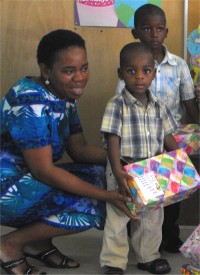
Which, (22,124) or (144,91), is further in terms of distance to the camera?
(144,91)

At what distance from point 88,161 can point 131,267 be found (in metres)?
0.49

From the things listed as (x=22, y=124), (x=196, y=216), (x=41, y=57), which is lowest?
(x=196, y=216)

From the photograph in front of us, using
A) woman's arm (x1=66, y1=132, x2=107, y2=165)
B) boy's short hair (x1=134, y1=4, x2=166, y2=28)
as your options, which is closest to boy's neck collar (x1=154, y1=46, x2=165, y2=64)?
boy's short hair (x1=134, y1=4, x2=166, y2=28)

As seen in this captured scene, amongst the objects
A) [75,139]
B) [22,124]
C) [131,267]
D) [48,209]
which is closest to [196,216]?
[131,267]

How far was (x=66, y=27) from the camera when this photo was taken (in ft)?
9.70

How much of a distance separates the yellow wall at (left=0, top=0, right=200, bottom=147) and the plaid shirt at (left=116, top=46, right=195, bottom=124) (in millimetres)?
563

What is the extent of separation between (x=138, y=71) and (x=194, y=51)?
34.0 inches

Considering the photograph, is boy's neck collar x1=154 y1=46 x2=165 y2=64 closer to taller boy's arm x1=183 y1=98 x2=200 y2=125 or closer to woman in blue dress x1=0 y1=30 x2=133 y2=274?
taller boy's arm x1=183 y1=98 x2=200 y2=125

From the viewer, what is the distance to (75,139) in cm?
221

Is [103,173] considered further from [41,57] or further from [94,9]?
[94,9]

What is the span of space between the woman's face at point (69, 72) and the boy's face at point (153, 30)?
1.66 feet

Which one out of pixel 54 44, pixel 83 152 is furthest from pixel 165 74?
pixel 54 44

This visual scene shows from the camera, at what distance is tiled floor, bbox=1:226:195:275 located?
2.05 m

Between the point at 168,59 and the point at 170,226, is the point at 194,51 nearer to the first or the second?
the point at 168,59
